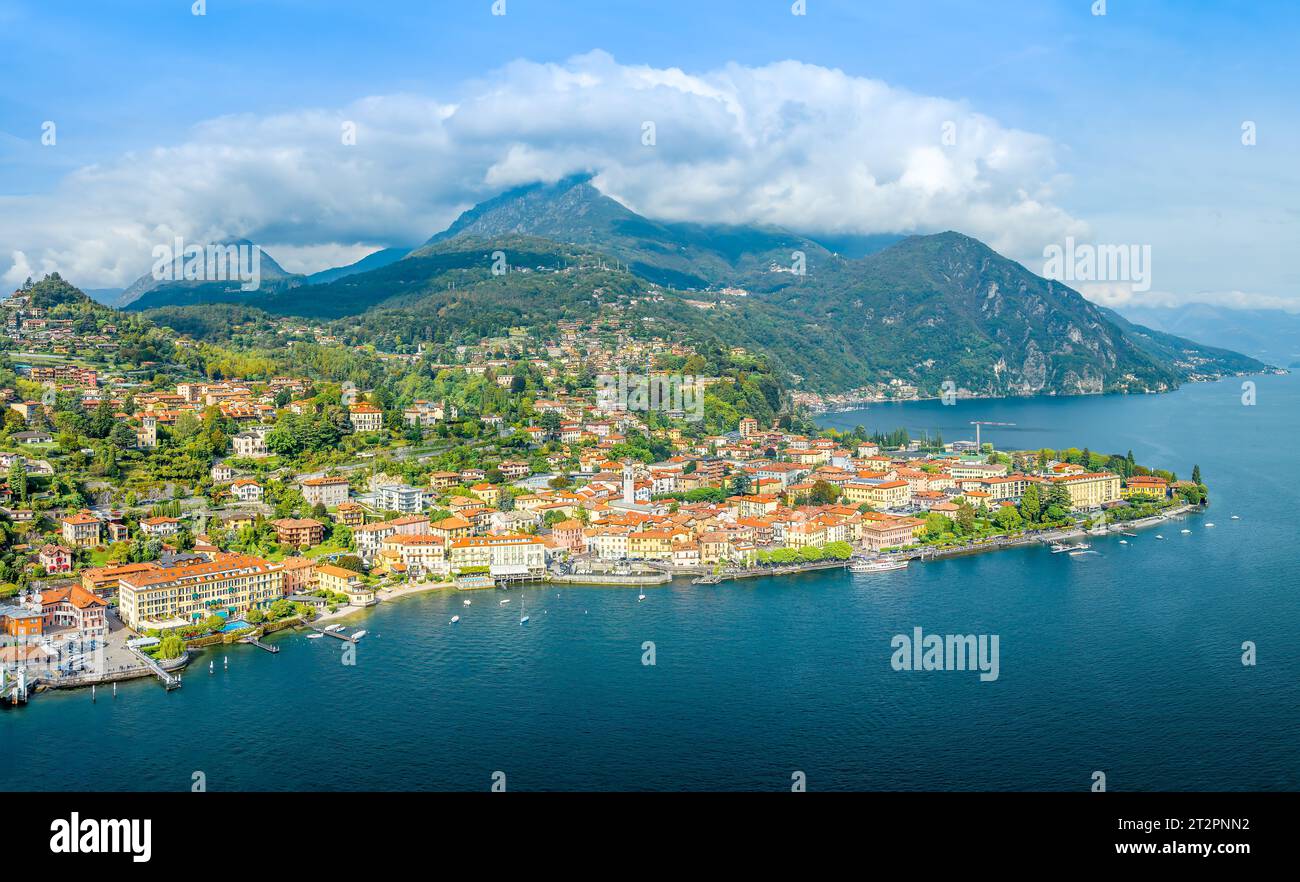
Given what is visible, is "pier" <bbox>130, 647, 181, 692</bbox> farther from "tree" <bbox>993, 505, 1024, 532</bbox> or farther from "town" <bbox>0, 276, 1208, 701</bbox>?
"tree" <bbox>993, 505, 1024, 532</bbox>

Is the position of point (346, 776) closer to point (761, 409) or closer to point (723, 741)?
point (723, 741)

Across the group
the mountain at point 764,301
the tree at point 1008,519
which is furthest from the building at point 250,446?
the mountain at point 764,301

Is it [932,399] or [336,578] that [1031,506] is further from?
[932,399]

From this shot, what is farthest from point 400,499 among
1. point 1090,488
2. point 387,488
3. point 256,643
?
point 1090,488

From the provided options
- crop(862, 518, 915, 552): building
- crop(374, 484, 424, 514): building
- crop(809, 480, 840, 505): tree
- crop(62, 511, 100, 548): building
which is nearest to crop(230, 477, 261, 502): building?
crop(374, 484, 424, 514): building

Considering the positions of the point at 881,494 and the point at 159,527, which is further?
the point at 881,494
